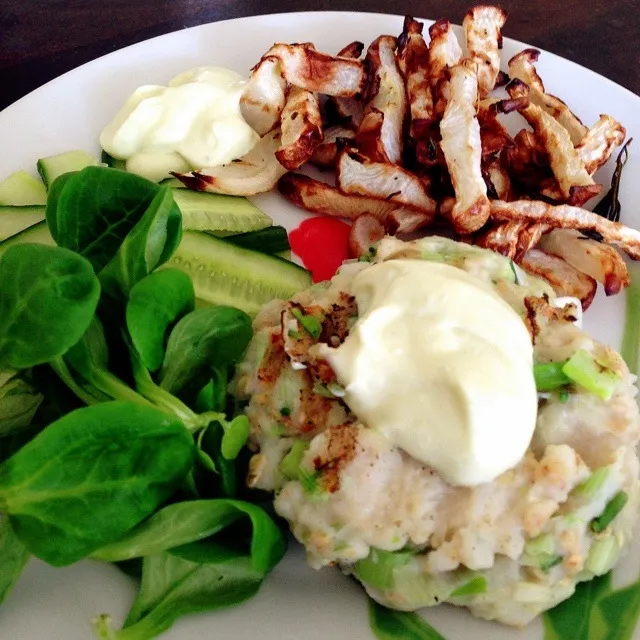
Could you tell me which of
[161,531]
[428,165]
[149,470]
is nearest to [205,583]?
[161,531]

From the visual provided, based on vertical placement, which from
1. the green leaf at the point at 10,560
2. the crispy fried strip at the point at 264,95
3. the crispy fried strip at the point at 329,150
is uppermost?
the crispy fried strip at the point at 264,95

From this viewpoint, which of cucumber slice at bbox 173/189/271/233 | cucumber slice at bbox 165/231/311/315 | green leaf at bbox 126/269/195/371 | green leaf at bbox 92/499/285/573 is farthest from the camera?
cucumber slice at bbox 173/189/271/233

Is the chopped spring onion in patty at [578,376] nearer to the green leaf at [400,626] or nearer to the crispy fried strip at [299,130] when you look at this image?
the green leaf at [400,626]

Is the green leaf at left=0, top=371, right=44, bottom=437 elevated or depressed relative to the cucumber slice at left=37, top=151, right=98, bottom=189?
depressed

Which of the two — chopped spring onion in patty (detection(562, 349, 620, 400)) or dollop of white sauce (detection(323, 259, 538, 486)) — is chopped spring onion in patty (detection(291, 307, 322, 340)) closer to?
dollop of white sauce (detection(323, 259, 538, 486))

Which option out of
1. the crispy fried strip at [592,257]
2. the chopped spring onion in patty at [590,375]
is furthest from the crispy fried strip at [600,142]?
the chopped spring onion in patty at [590,375]

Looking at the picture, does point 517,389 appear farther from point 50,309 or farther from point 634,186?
point 634,186

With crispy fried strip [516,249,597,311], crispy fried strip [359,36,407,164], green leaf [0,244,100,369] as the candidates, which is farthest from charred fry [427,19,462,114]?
green leaf [0,244,100,369]

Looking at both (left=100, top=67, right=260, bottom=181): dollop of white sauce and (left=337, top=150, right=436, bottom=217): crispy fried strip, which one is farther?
(left=100, top=67, right=260, bottom=181): dollop of white sauce
